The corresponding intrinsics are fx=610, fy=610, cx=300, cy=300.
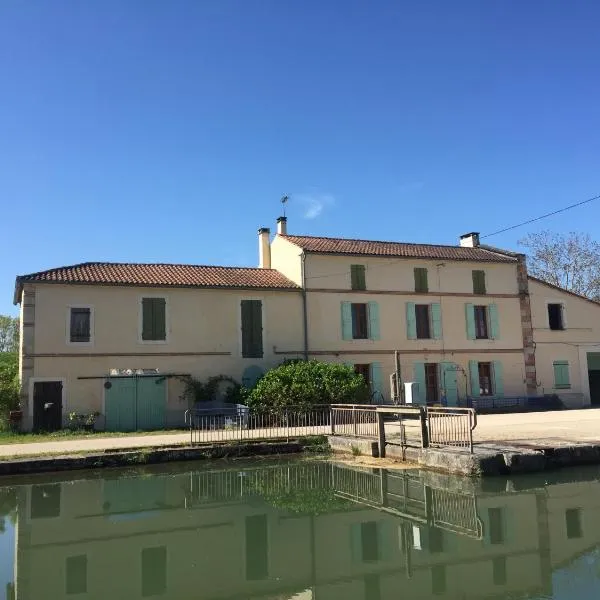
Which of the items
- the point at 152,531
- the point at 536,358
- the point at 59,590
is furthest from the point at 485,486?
the point at 536,358

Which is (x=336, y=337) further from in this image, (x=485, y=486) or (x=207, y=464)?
(x=485, y=486)

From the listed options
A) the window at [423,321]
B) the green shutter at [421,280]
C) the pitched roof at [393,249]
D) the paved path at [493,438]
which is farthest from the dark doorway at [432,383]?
the paved path at [493,438]

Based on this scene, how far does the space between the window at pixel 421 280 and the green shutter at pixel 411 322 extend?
0.83 m

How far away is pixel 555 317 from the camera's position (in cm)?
2780

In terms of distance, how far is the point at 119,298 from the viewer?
20656mm

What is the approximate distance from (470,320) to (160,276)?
13.0 metres

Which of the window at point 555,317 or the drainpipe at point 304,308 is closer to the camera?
the drainpipe at point 304,308

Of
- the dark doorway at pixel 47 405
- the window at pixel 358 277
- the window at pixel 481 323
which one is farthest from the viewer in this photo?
the window at pixel 481 323

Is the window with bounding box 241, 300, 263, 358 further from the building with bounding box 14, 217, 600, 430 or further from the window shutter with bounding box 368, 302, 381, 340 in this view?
the window shutter with bounding box 368, 302, 381, 340

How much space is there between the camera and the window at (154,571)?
6.12 meters

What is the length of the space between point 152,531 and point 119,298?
13.3 metres

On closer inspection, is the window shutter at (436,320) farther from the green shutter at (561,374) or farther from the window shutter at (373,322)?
the green shutter at (561,374)

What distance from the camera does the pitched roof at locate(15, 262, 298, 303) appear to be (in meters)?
20.2

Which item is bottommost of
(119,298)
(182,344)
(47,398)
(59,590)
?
(59,590)
